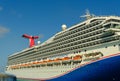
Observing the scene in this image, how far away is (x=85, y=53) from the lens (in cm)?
3500

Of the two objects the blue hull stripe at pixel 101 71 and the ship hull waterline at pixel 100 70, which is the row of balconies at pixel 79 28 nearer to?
the ship hull waterline at pixel 100 70

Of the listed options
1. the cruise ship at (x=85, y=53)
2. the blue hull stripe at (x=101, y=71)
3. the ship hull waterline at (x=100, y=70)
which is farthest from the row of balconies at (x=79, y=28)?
the blue hull stripe at (x=101, y=71)

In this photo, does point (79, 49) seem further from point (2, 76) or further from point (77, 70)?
point (2, 76)

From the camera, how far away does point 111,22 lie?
31125 millimetres

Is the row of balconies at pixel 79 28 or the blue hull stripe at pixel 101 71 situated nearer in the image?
the blue hull stripe at pixel 101 71

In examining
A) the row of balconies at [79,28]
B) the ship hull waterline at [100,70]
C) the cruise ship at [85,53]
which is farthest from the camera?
the row of balconies at [79,28]

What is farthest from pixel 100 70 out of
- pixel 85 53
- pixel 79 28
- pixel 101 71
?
pixel 79 28

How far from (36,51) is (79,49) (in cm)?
2015

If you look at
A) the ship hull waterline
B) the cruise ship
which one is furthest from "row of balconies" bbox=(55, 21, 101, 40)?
the ship hull waterline

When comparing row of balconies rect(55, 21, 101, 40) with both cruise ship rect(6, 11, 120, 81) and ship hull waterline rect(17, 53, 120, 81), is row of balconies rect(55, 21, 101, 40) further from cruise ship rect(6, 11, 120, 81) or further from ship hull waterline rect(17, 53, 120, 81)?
ship hull waterline rect(17, 53, 120, 81)

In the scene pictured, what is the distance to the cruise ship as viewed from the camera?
29.8 metres

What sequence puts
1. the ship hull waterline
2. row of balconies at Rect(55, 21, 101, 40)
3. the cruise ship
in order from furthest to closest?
row of balconies at Rect(55, 21, 101, 40)
the cruise ship
the ship hull waterline

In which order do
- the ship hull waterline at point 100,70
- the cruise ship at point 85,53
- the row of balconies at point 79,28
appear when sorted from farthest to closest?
the row of balconies at point 79,28, the cruise ship at point 85,53, the ship hull waterline at point 100,70

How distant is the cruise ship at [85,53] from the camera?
29.8m
